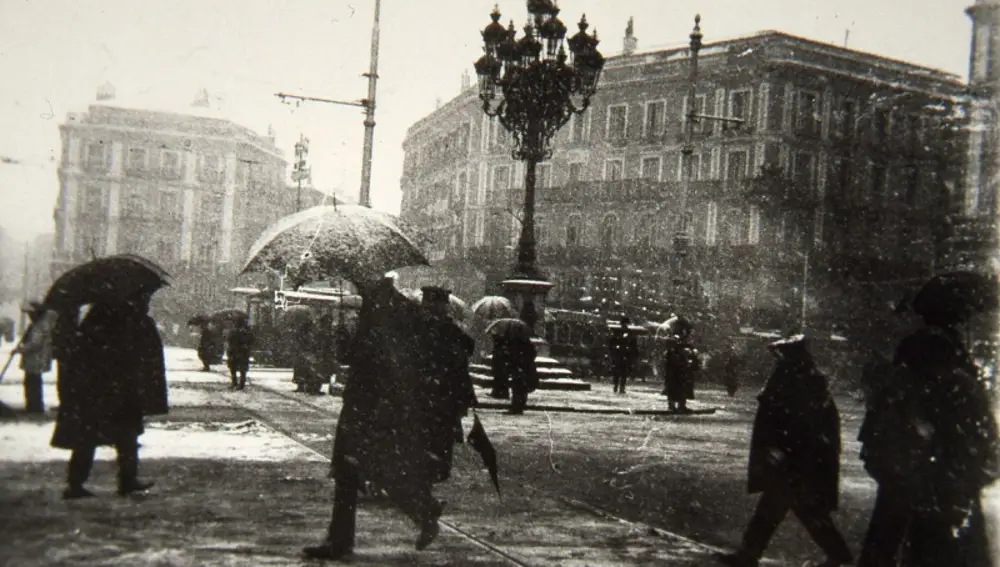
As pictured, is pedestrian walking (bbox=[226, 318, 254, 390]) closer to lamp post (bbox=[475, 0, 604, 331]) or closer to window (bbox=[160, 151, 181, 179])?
lamp post (bbox=[475, 0, 604, 331])

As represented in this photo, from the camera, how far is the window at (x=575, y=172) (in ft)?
154

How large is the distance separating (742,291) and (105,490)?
Answer: 33.6m

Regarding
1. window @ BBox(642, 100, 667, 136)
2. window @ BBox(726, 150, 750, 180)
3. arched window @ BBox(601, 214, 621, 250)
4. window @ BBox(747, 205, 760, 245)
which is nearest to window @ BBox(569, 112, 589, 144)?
window @ BBox(642, 100, 667, 136)

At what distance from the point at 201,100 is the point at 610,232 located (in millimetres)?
25375

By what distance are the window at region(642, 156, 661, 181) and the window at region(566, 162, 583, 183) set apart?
12.0ft

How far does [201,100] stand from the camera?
55.4 metres

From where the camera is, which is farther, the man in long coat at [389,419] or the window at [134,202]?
the window at [134,202]

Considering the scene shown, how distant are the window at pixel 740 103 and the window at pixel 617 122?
557cm

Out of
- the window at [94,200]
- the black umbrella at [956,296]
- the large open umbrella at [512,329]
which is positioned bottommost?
the large open umbrella at [512,329]

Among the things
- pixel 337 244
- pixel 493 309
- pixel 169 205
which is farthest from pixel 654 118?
pixel 337 244

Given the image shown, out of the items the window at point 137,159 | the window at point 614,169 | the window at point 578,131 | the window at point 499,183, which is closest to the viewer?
the window at point 614,169

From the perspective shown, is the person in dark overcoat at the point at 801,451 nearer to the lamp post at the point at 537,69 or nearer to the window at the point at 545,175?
the lamp post at the point at 537,69

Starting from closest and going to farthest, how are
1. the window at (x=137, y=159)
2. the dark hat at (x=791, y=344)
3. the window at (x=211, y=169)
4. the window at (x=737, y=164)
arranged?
1. the dark hat at (x=791, y=344)
2. the window at (x=737, y=164)
3. the window at (x=137, y=159)
4. the window at (x=211, y=169)

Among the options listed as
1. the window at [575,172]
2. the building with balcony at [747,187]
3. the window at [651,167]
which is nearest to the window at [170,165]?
the building with balcony at [747,187]
